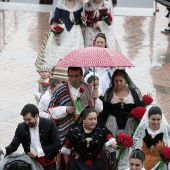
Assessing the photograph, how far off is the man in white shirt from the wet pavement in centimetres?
222

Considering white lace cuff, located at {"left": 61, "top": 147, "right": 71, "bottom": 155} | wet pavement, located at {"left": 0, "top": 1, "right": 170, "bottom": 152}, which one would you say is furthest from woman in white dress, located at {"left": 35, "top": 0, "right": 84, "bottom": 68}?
white lace cuff, located at {"left": 61, "top": 147, "right": 71, "bottom": 155}

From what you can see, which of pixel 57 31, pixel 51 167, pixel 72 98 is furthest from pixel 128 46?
pixel 51 167

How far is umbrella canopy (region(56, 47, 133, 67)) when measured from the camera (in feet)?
30.9

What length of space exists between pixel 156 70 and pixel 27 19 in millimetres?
5371

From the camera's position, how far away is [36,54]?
16797 millimetres

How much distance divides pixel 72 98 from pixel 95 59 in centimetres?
57

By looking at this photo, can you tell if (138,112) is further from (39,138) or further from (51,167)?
(39,138)

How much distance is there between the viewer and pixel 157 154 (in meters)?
9.41

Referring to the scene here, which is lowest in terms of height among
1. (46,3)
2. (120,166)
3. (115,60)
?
(46,3)

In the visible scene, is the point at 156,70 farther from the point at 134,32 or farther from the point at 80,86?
the point at 80,86

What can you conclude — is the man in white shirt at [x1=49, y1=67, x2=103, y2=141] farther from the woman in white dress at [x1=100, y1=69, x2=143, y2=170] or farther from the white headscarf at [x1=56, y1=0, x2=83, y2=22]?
the white headscarf at [x1=56, y1=0, x2=83, y2=22]

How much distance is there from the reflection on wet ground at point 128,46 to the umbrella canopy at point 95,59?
11.4 feet

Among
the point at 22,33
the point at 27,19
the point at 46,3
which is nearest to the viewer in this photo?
the point at 22,33

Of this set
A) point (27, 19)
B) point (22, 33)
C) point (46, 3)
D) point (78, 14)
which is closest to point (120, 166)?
point (78, 14)
